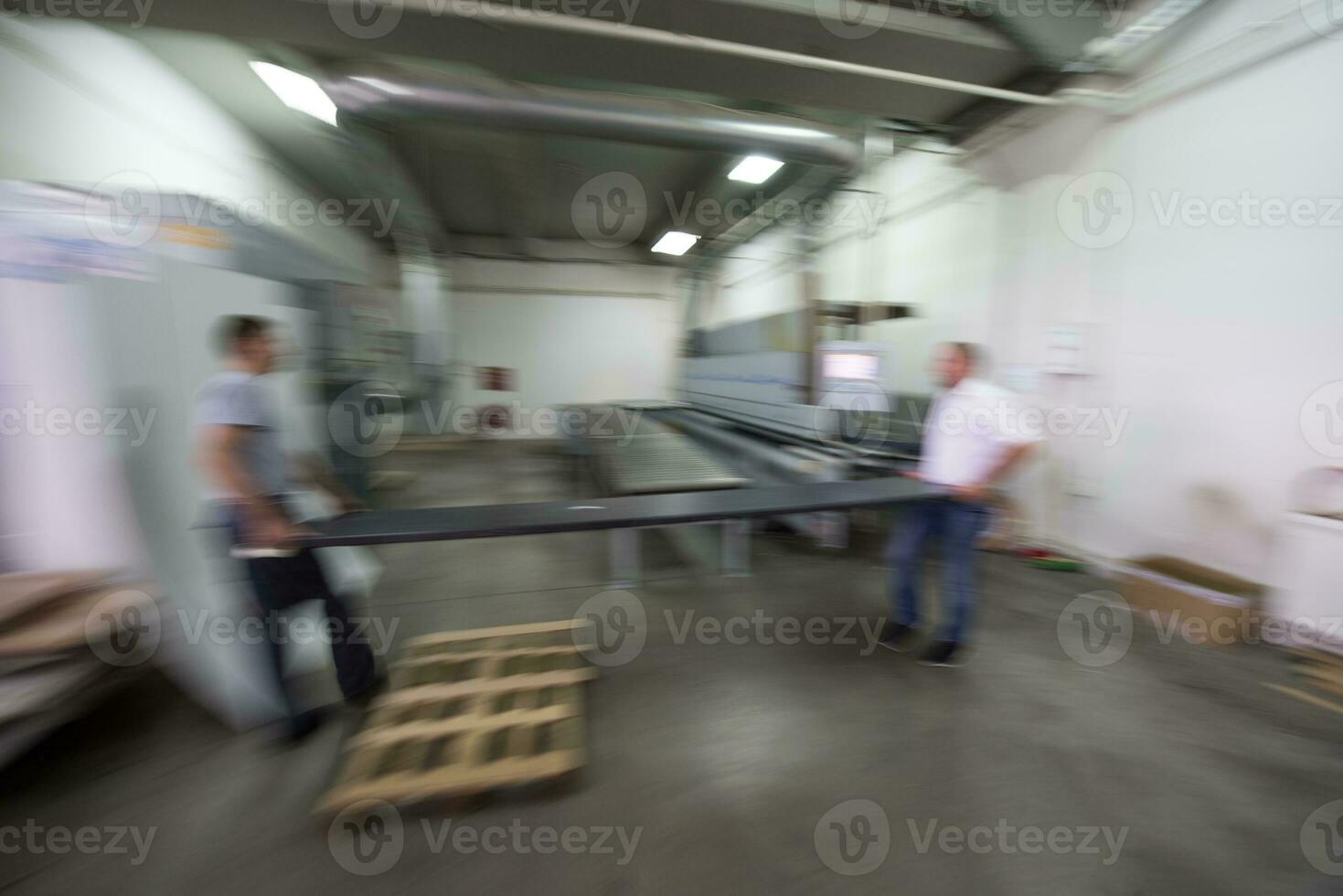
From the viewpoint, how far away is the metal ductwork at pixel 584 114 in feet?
10.2

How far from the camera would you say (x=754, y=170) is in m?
5.29

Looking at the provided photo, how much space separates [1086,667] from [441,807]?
2953mm

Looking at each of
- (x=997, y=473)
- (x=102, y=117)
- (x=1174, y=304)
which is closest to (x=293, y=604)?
(x=997, y=473)

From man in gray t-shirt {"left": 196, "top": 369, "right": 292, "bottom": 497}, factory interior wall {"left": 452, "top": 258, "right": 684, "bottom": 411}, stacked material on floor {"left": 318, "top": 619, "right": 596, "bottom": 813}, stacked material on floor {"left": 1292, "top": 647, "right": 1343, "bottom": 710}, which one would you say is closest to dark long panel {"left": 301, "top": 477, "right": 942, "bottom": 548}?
man in gray t-shirt {"left": 196, "top": 369, "right": 292, "bottom": 497}

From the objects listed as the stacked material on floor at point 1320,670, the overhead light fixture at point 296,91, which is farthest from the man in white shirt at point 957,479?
the overhead light fixture at point 296,91

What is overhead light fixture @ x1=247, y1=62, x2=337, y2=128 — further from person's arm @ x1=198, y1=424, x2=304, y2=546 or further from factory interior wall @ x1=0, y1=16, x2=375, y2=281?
person's arm @ x1=198, y1=424, x2=304, y2=546

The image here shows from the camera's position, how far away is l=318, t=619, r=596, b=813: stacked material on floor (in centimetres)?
157

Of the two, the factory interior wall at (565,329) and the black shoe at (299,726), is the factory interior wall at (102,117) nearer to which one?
the black shoe at (299,726)

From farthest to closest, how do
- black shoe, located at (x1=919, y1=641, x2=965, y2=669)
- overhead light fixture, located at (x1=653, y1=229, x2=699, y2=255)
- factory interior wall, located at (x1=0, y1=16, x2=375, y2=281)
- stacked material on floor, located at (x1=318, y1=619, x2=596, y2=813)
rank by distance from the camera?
overhead light fixture, located at (x1=653, y1=229, x2=699, y2=255) → factory interior wall, located at (x1=0, y1=16, x2=375, y2=281) → black shoe, located at (x1=919, y1=641, x2=965, y2=669) → stacked material on floor, located at (x1=318, y1=619, x2=596, y2=813)

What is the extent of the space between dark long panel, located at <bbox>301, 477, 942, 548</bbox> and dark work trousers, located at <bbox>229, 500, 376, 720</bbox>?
21 centimetres

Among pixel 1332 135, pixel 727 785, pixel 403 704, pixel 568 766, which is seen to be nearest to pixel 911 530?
pixel 727 785

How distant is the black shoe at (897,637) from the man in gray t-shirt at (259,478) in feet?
8.79

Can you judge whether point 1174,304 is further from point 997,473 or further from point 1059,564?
point 997,473

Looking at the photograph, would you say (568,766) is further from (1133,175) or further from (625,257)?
(625,257)
